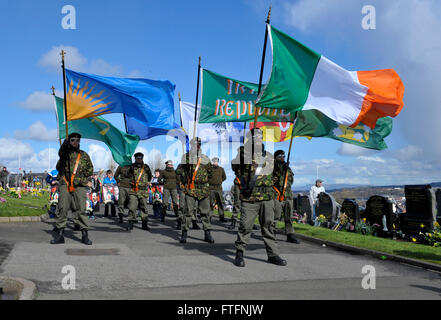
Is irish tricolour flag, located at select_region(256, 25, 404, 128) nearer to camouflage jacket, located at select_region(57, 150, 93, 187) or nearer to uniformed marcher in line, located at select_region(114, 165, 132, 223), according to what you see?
camouflage jacket, located at select_region(57, 150, 93, 187)

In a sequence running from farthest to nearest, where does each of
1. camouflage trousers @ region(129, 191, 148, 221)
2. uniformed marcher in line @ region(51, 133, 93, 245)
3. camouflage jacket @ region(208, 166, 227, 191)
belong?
camouflage jacket @ region(208, 166, 227, 191), camouflage trousers @ region(129, 191, 148, 221), uniformed marcher in line @ region(51, 133, 93, 245)

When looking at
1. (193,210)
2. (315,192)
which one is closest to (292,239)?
(193,210)

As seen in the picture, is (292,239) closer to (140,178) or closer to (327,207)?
(140,178)

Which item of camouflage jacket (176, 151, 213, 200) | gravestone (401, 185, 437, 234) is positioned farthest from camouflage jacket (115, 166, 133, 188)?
gravestone (401, 185, 437, 234)

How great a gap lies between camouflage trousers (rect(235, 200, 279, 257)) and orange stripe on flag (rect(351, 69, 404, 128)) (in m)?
3.25

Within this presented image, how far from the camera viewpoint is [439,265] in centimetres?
786

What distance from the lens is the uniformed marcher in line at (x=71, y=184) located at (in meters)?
9.21

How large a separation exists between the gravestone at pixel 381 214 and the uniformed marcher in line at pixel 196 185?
6.59 m

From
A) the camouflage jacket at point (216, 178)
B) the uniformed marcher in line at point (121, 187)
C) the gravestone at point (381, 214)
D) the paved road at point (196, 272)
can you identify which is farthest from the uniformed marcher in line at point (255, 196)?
the camouflage jacket at point (216, 178)

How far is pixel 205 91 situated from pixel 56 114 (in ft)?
14.3

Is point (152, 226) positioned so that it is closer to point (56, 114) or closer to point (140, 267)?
point (56, 114)

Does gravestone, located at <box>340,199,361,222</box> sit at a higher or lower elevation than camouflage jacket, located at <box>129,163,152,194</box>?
lower

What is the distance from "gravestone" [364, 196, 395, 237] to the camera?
14.2 metres
